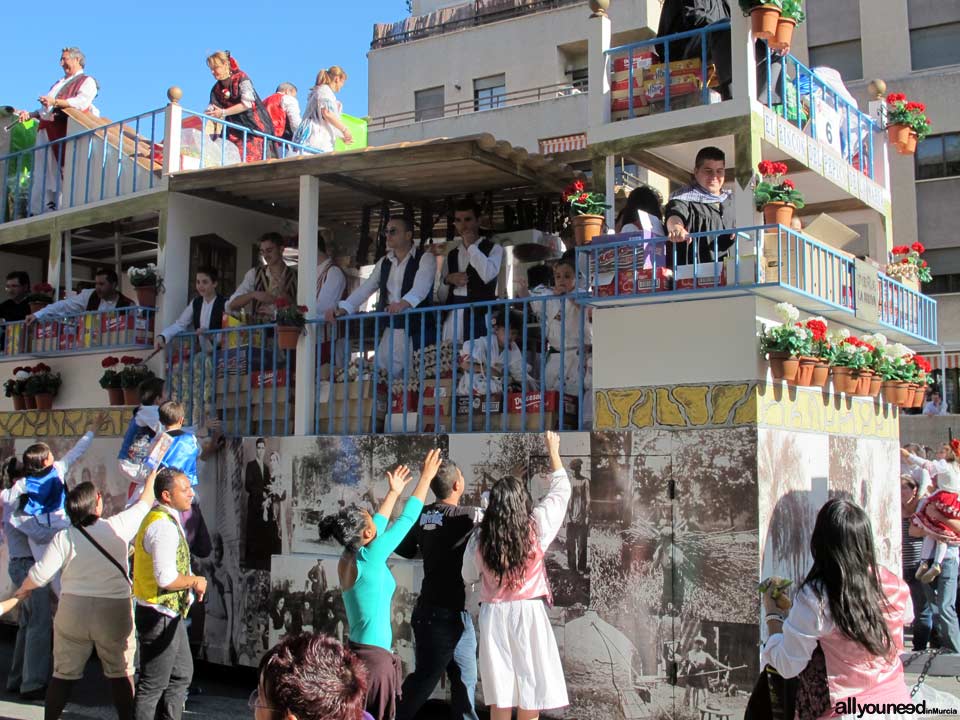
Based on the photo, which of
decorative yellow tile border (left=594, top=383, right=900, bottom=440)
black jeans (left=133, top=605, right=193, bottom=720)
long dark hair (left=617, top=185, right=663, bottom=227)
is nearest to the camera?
black jeans (left=133, top=605, right=193, bottom=720)

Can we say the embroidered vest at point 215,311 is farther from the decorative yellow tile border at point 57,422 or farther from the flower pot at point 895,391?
the flower pot at point 895,391

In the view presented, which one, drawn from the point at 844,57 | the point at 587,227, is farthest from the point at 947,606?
the point at 844,57

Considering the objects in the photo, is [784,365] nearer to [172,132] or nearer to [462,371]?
[462,371]

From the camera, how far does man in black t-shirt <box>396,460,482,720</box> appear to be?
6.64 m

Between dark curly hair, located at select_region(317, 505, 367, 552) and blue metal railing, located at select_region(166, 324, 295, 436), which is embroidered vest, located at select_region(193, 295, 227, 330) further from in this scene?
dark curly hair, located at select_region(317, 505, 367, 552)

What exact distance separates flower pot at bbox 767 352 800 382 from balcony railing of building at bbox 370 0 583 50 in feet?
69.1

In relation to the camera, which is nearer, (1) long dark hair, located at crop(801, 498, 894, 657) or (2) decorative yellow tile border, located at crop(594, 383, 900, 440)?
(1) long dark hair, located at crop(801, 498, 894, 657)

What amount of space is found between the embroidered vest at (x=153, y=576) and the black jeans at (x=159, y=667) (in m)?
0.07

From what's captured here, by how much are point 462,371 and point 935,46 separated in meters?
20.4

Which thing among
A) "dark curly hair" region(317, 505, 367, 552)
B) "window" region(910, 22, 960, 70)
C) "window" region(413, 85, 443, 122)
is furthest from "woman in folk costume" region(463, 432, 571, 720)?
"window" region(413, 85, 443, 122)

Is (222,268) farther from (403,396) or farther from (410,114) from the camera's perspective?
(410,114)

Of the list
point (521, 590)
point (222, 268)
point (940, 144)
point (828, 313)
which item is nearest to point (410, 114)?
point (940, 144)

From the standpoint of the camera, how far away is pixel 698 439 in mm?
7434

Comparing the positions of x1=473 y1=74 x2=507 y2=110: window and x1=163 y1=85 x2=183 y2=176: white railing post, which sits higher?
x1=473 y1=74 x2=507 y2=110: window
